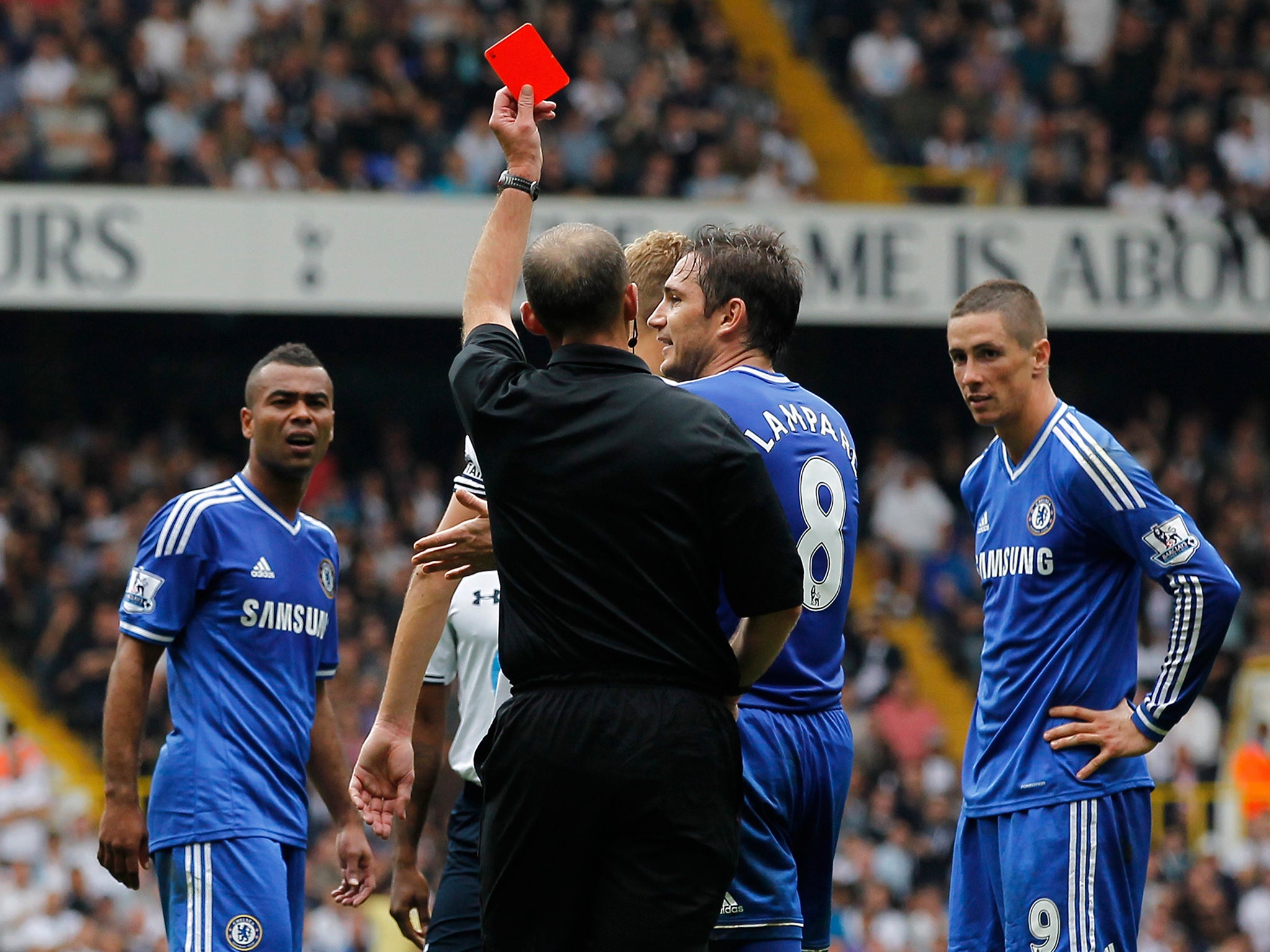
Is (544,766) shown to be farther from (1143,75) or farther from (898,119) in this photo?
(1143,75)

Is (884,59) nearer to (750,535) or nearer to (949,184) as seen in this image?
(949,184)

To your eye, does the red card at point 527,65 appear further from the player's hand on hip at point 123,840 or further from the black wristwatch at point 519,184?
the player's hand on hip at point 123,840

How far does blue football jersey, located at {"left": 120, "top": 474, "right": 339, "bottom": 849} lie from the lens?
17.7ft

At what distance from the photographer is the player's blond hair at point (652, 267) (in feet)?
16.4

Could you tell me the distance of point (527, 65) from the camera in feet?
13.8

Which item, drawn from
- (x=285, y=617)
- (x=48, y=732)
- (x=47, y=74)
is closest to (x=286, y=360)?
(x=285, y=617)

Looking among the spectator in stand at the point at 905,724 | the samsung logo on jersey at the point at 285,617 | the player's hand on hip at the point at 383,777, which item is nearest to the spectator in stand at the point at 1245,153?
the spectator in stand at the point at 905,724

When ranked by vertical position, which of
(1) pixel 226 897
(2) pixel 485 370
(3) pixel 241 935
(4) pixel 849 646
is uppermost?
(4) pixel 849 646

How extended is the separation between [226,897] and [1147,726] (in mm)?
2661

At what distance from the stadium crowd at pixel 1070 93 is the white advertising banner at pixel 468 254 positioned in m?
0.56

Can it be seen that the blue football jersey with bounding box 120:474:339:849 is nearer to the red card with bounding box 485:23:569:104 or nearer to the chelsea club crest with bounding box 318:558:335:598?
the chelsea club crest with bounding box 318:558:335:598

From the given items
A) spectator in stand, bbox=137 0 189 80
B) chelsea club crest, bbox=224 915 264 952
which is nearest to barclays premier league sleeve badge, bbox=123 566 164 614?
chelsea club crest, bbox=224 915 264 952

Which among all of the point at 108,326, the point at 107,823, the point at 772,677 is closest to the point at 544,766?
the point at 772,677

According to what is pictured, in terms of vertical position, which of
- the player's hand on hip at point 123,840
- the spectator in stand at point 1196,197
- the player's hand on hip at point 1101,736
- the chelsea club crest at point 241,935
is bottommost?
the chelsea club crest at point 241,935
